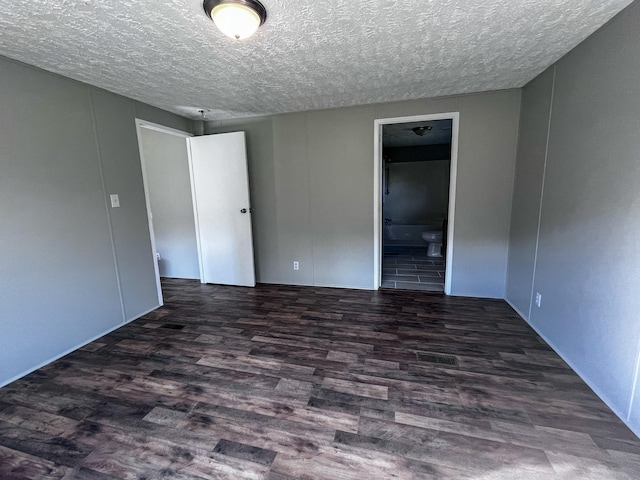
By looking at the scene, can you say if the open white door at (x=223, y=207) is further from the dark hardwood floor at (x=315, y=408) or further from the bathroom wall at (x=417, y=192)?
the bathroom wall at (x=417, y=192)

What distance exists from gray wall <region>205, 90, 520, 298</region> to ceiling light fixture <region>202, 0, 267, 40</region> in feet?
6.21

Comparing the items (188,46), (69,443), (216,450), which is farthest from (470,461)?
(188,46)

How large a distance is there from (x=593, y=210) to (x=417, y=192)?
461 centimetres

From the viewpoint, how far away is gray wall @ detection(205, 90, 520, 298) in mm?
2902

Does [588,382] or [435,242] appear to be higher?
[435,242]

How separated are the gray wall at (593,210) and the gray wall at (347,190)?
48 cm

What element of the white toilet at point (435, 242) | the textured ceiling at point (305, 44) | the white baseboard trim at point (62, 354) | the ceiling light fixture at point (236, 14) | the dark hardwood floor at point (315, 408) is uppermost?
the textured ceiling at point (305, 44)

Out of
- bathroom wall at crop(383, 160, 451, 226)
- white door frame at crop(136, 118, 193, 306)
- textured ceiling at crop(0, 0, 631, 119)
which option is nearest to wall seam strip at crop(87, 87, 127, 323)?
textured ceiling at crop(0, 0, 631, 119)

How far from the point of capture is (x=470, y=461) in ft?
4.11

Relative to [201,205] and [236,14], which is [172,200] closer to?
[201,205]

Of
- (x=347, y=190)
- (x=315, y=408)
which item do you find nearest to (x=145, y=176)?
(x=347, y=190)

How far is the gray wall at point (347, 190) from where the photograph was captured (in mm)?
2902

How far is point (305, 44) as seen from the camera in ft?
5.93

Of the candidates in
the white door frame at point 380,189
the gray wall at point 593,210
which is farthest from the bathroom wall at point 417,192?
the gray wall at point 593,210
